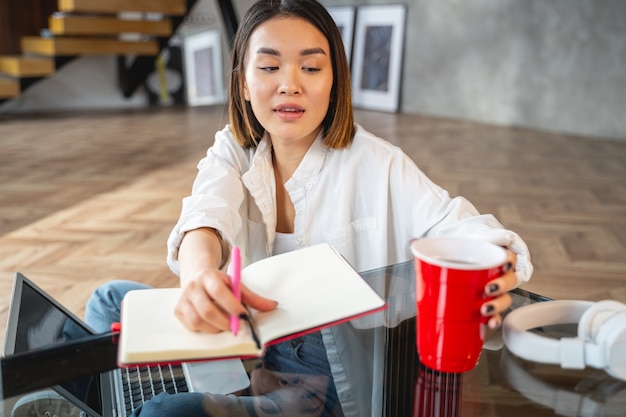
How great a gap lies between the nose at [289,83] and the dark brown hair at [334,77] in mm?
83

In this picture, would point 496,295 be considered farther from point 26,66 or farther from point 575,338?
point 26,66

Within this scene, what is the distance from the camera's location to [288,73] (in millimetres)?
917

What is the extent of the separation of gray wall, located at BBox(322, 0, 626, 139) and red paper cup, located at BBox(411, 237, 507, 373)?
397 cm

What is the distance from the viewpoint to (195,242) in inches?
32.4

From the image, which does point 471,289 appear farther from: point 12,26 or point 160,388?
point 12,26

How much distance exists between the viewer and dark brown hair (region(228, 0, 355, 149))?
94cm

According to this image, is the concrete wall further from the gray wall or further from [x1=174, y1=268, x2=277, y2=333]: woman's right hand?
[x1=174, y1=268, x2=277, y2=333]: woman's right hand

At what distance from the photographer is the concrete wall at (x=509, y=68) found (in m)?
4.14

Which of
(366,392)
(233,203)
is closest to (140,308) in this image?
(366,392)

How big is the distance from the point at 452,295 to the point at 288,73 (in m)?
0.48

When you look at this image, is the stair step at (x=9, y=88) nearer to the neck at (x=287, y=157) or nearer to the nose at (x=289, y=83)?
the neck at (x=287, y=157)

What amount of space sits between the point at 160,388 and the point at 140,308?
0.12 m

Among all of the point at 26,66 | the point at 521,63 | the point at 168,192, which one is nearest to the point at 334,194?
the point at 168,192

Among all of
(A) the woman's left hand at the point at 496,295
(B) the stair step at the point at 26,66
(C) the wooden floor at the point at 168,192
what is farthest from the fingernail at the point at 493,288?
(B) the stair step at the point at 26,66
